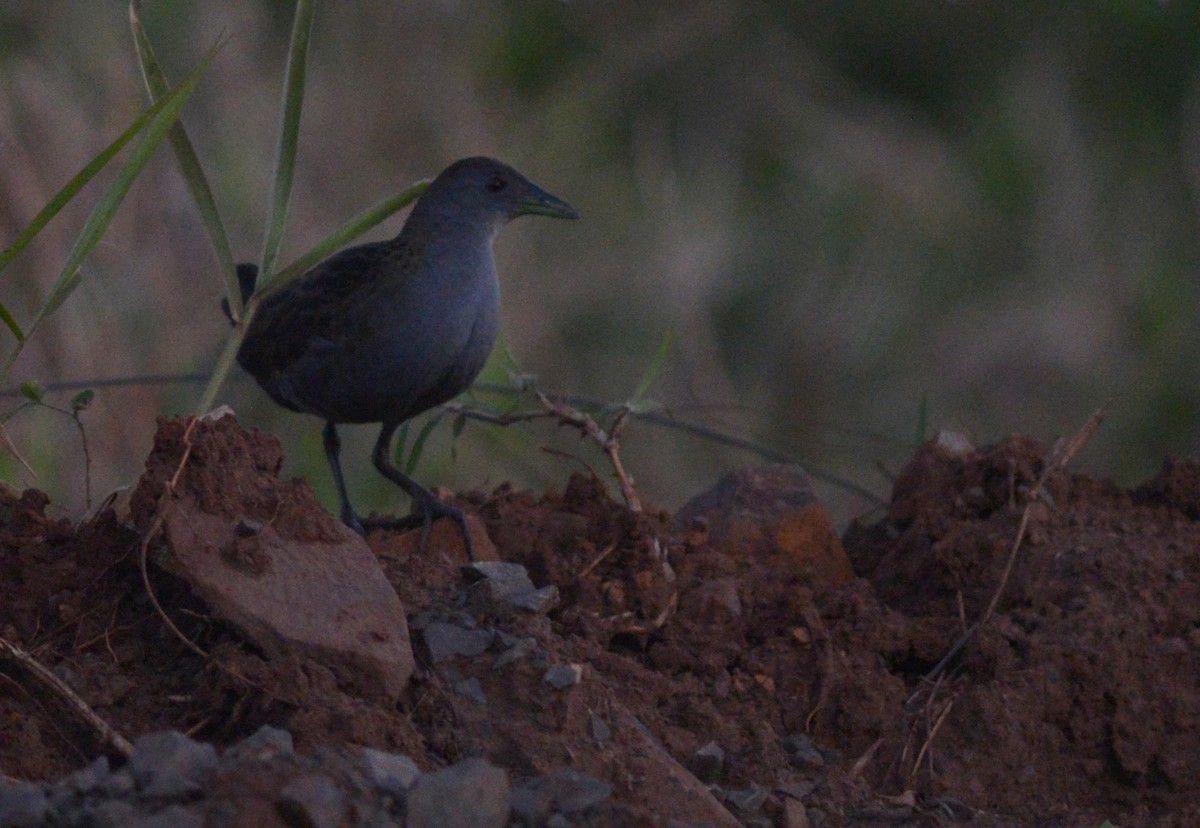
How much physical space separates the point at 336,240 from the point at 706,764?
1293 millimetres

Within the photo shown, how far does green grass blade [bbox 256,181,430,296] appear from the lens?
122 inches

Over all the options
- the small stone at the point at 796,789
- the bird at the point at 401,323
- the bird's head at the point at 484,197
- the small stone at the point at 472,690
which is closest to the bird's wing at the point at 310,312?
the bird at the point at 401,323

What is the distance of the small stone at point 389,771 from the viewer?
6.21 feet

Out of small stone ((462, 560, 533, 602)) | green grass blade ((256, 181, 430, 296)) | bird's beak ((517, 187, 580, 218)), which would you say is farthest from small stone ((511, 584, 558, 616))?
bird's beak ((517, 187, 580, 218))

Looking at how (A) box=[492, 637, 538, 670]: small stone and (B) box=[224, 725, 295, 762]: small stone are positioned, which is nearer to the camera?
(B) box=[224, 725, 295, 762]: small stone

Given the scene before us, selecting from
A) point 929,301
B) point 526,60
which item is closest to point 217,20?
point 526,60

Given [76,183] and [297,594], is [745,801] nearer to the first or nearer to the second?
[297,594]

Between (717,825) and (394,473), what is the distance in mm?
1571

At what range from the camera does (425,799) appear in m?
1.84

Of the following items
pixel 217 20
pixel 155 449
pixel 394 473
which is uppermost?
pixel 217 20

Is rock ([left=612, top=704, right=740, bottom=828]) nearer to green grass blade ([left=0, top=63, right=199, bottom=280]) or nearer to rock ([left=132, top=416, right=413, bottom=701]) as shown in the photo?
rock ([left=132, top=416, right=413, bottom=701])

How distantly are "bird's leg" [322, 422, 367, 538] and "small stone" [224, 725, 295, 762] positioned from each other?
4.95 ft

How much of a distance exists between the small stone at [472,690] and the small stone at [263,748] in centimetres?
48

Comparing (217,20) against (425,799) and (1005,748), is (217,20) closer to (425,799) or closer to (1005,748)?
(1005,748)
